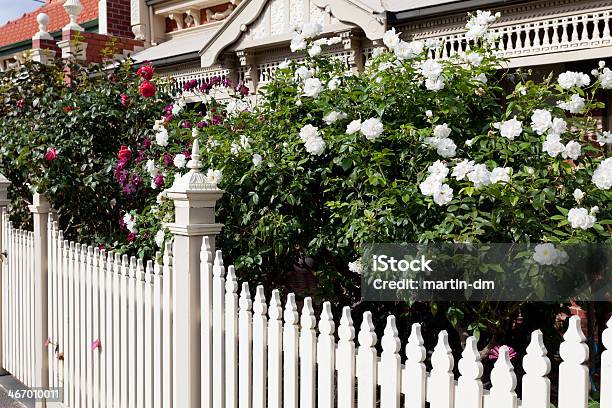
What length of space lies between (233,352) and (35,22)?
1484 centimetres

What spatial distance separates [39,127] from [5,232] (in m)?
1.04

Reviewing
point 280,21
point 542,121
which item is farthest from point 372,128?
point 280,21

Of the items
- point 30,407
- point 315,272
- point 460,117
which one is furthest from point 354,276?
point 30,407

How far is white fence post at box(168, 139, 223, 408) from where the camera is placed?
11.7ft

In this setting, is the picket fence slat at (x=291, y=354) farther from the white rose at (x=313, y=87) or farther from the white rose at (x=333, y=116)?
the white rose at (x=313, y=87)

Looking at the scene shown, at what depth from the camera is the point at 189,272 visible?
3547 mm

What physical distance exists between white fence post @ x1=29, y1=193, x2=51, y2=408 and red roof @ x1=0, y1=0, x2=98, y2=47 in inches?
391

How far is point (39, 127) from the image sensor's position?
6.50 metres

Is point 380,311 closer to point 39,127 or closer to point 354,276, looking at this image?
point 354,276

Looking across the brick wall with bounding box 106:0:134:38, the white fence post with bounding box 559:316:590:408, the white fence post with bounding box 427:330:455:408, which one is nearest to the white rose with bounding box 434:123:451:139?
the white fence post with bounding box 427:330:455:408

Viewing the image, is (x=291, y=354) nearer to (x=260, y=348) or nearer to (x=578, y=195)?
(x=260, y=348)

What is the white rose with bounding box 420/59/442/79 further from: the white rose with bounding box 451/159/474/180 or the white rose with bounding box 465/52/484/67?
the white rose with bounding box 451/159/474/180

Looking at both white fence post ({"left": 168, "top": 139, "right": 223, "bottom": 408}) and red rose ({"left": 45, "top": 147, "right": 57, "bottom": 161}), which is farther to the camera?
red rose ({"left": 45, "top": 147, "right": 57, "bottom": 161})

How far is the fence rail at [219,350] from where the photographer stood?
7.19 feet
